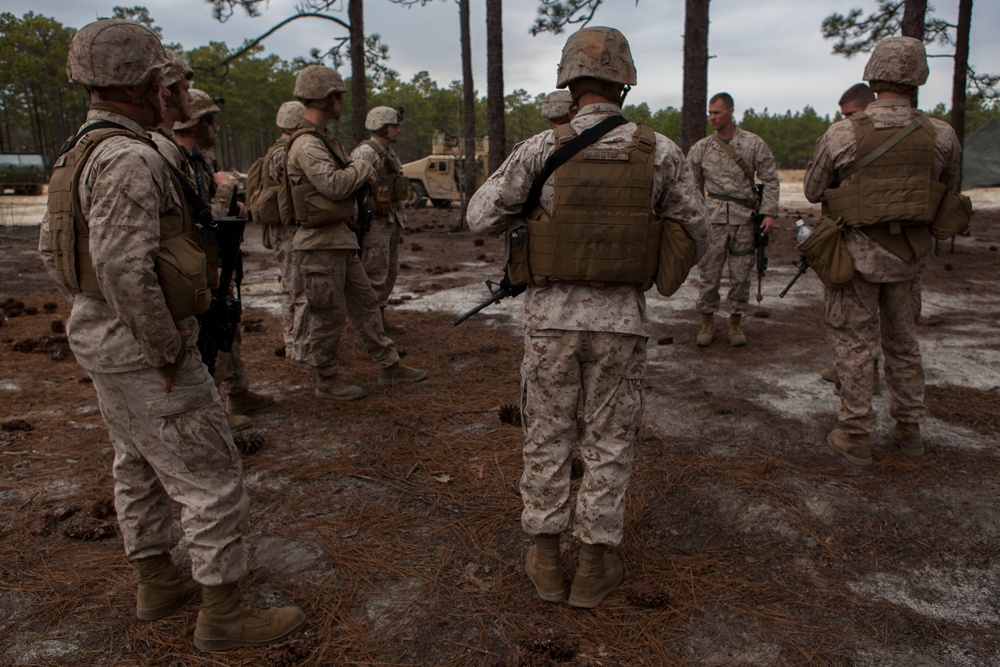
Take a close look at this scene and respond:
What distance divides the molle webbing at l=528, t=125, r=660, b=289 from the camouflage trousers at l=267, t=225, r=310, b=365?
3013 mm

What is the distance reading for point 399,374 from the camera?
→ 571 cm

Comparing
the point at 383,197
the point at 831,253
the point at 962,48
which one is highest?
the point at 962,48

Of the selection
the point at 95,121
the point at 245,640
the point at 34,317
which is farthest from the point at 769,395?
the point at 34,317

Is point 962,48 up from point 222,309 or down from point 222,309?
up

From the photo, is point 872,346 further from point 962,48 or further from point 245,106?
point 245,106

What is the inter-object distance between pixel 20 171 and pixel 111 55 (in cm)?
3168

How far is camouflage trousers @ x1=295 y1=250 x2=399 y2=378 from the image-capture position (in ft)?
16.5

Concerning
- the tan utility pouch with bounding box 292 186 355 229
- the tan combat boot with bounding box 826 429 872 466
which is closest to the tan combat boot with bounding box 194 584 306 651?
the tan utility pouch with bounding box 292 186 355 229

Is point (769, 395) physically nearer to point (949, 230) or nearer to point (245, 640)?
point (949, 230)

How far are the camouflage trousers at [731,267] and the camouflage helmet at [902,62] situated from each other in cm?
286

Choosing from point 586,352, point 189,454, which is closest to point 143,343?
point 189,454

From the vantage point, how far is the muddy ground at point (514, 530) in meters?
2.61

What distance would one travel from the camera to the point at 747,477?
12.6ft

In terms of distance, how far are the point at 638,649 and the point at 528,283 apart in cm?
146
